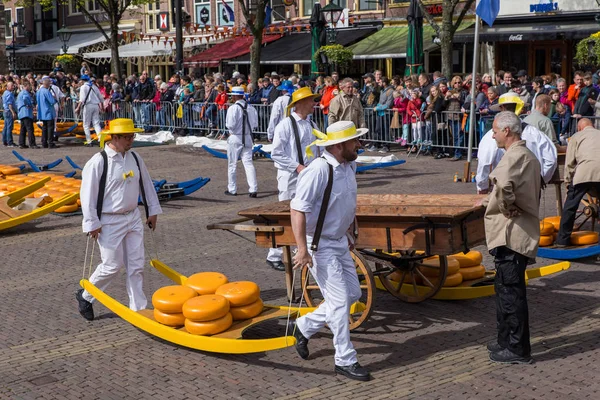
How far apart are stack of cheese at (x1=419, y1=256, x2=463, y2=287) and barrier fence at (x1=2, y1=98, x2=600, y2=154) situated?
951cm

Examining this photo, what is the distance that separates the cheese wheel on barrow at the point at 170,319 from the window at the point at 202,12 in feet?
116

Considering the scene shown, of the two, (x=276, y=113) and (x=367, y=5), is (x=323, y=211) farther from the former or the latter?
(x=367, y=5)

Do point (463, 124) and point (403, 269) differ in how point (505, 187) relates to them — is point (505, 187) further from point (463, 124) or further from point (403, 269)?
point (463, 124)

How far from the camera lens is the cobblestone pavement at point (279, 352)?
6.50 metres

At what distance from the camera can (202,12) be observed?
1661 inches

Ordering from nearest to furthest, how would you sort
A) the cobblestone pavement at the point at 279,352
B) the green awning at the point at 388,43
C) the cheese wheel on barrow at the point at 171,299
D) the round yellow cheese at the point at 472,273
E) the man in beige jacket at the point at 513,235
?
1. the cobblestone pavement at the point at 279,352
2. the man in beige jacket at the point at 513,235
3. the cheese wheel on barrow at the point at 171,299
4. the round yellow cheese at the point at 472,273
5. the green awning at the point at 388,43

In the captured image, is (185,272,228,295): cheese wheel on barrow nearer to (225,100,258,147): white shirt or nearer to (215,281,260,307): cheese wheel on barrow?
(215,281,260,307): cheese wheel on barrow

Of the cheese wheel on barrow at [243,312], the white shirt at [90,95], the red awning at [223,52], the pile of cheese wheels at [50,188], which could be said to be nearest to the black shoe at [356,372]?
the cheese wheel on barrow at [243,312]

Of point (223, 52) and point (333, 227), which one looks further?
point (223, 52)

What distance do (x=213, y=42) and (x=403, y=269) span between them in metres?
33.3

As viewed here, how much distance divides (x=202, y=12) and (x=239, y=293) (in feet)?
119

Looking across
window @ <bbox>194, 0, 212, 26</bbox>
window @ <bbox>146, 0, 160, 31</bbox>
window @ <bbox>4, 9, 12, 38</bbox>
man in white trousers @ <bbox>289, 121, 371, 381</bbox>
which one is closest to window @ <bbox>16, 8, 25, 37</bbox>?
window @ <bbox>4, 9, 12, 38</bbox>

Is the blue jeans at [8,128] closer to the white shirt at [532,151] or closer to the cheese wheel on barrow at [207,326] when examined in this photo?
the white shirt at [532,151]

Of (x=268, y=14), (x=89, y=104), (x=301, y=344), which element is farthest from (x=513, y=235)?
(x=268, y=14)
